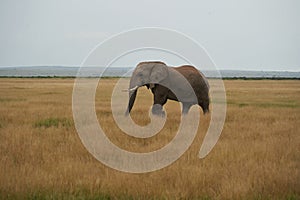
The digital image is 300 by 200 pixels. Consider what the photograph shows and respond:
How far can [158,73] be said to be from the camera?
1380 centimetres

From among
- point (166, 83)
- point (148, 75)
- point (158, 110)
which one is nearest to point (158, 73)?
point (148, 75)

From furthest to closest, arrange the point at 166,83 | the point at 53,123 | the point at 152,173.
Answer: the point at 166,83, the point at 53,123, the point at 152,173

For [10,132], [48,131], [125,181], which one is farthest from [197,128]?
[125,181]

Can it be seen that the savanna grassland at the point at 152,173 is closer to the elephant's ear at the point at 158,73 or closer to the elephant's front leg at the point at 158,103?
the elephant's front leg at the point at 158,103

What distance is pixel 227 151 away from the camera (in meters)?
8.10

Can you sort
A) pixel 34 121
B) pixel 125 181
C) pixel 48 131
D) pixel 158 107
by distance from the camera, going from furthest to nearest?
pixel 158 107 < pixel 34 121 < pixel 48 131 < pixel 125 181

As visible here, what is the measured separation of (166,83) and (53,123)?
13.2ft

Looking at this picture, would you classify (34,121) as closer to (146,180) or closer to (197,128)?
(197,128)

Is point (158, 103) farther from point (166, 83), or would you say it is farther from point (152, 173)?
point (152, 173)

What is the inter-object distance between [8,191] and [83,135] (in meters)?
4.25

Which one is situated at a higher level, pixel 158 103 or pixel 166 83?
pixel 166 83

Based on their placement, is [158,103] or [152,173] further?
[158,103]

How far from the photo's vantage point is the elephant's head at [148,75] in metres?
13.8

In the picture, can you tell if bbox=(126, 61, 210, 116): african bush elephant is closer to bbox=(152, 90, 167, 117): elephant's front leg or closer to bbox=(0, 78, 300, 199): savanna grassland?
bbox=(152, 90, 167, 117): elephant's front leg
